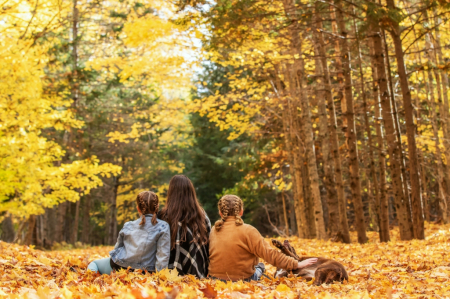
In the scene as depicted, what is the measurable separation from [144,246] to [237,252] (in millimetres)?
1060

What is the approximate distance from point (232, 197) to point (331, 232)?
797 cm

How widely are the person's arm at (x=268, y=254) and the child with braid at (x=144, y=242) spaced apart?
3.10 ft

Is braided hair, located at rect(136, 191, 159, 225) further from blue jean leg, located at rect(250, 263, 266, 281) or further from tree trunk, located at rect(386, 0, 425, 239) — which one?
tree trunk, located at rect(386, 0, 425, 239)

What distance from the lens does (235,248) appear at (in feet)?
15.4

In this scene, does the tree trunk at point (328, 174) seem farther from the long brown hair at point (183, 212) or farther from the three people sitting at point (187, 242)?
the long brown hair at point (183, 212)

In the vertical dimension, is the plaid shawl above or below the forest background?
below

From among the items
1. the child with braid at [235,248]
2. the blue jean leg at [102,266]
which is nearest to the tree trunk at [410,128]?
the child with braid at [235,248]

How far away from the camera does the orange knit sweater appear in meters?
4.58

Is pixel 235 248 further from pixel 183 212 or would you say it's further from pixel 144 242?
pixel 144 242

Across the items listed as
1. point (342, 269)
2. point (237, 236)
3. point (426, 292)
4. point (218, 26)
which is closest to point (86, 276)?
point (237, 236)

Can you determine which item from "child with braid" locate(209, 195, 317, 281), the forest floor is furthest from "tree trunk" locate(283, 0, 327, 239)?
"child with braid" locate(209, 195, 317, 281)

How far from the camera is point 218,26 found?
9.13 meters

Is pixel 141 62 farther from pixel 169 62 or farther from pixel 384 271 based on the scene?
pixel 384 271

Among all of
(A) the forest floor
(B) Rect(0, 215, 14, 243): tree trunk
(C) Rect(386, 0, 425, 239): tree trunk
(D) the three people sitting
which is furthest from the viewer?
(B) Rect(0, 215, 14, 243): tree trunk
